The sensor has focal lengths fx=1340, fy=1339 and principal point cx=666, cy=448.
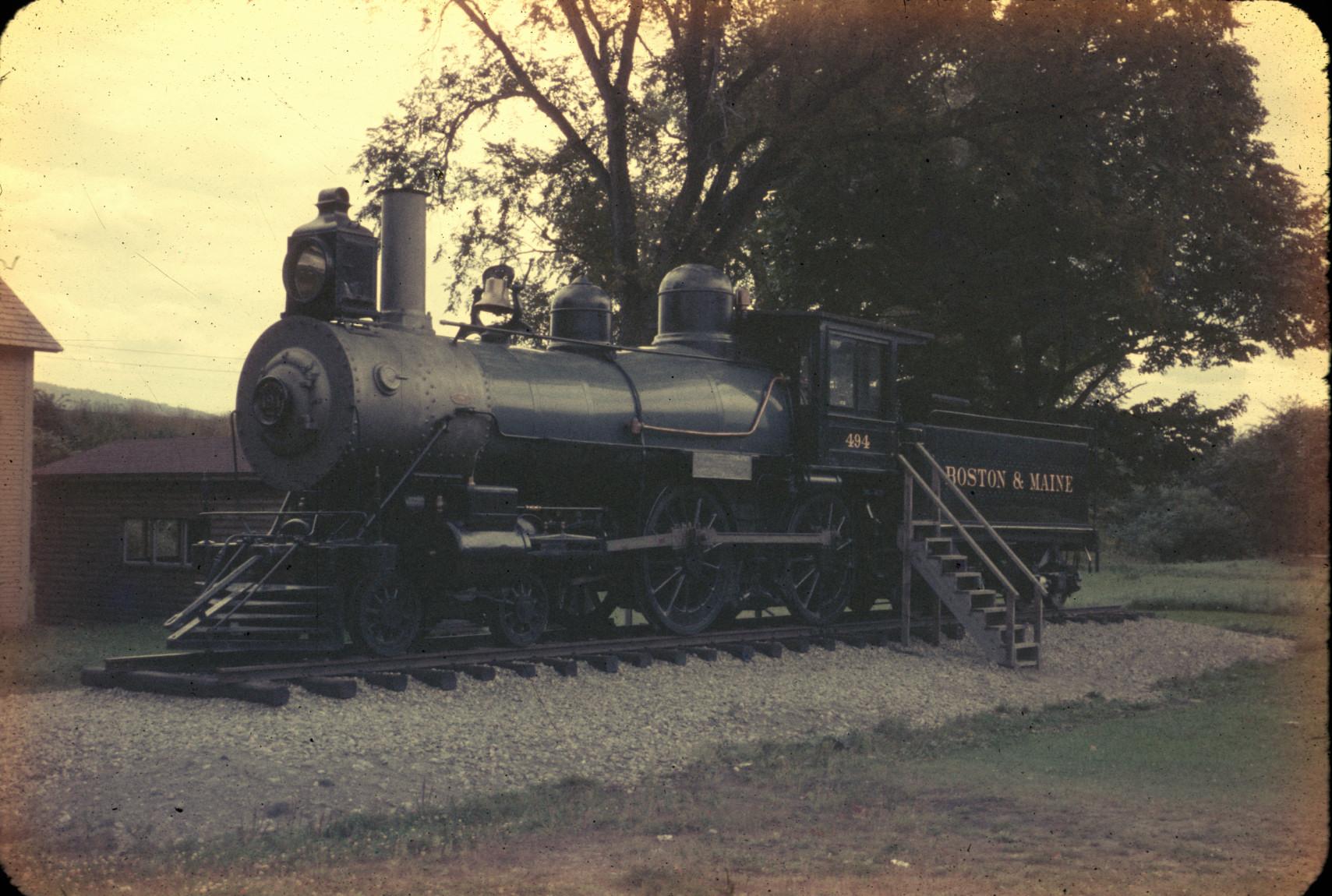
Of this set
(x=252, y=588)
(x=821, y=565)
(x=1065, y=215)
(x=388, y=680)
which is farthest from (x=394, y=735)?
(x=1065, y=215)

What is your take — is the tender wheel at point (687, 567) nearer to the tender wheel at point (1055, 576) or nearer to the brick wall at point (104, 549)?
the tender wheel at point (1055, 576)

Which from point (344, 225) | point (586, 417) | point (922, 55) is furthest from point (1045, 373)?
point (344, 225)

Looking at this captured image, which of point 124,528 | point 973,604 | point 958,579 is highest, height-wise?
point 124,528

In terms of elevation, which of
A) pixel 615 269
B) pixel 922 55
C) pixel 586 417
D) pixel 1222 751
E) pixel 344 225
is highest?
pixel 922 55

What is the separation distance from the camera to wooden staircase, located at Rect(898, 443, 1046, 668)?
521 inches

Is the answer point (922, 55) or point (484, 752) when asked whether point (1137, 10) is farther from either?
point (484, 752)

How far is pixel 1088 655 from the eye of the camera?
1416cm

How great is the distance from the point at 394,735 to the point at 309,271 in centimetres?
403

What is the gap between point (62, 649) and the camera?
57.8 feet

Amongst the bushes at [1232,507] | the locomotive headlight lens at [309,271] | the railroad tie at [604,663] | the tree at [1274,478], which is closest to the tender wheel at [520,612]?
the railroad tie at [604,663]

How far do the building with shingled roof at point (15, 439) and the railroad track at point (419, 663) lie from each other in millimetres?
12234

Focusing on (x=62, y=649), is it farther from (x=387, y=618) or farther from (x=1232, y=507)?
(x=1232, y=507)

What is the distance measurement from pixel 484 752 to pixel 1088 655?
8.36 metres

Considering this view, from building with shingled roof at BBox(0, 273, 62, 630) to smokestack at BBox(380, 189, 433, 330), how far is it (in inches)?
485
